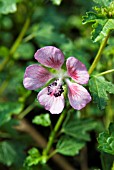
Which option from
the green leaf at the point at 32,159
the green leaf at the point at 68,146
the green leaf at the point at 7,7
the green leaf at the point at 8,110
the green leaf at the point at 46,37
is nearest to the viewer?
the green leaf at the point at 32,159

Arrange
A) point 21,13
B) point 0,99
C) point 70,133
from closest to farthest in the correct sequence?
point 70,133 → point 0,99 → point 21,13

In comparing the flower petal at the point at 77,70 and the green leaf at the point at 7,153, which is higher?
the flower petal at the point at 77,70

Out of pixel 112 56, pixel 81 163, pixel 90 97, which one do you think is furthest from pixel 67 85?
pixel 81 163

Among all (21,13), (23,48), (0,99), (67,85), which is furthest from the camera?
(21,13)

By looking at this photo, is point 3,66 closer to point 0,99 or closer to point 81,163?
point 0,99

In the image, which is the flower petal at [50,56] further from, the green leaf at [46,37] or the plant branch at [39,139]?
the plant branch at [39,139]

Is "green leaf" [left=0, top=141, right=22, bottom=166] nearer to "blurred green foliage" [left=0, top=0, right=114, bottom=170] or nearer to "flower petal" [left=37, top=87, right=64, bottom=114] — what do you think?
"blurred green foliage" [left=0, top=0, right=114, bottom=170]

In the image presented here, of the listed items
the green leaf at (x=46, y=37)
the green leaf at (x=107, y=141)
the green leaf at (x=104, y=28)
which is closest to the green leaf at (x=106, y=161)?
the green leaf at (x=107, y=141)
